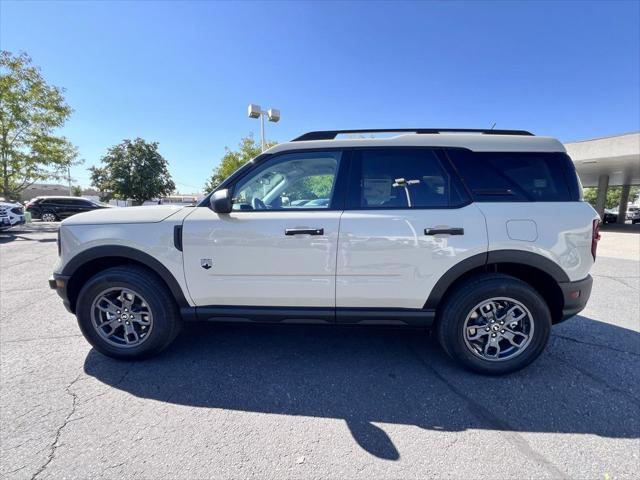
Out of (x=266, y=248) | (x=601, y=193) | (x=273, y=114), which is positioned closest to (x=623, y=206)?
(x=601, y=193)

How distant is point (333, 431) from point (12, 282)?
673 cm

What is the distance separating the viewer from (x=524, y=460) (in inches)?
73.9

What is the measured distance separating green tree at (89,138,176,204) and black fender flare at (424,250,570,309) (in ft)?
138

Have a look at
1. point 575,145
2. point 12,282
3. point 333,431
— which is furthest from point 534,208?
point 575,145

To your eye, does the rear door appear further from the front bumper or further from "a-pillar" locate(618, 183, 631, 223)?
"a-pillar" locate(618, 183, 631, 223)

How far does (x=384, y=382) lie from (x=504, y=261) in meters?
1.44

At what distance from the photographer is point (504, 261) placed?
2588 mm

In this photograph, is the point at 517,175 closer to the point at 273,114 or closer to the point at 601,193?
the point at 273,114

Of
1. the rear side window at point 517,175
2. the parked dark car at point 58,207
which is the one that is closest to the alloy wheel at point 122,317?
the rear side window at point 517,175

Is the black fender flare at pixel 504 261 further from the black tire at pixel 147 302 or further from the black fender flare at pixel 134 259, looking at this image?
the black tire at pixel 147 302

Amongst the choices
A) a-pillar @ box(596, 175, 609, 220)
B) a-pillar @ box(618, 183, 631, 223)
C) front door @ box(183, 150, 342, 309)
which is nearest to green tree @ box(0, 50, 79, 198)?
front door @ box(183, 150, 342, 309)

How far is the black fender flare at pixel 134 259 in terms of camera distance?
2.77m

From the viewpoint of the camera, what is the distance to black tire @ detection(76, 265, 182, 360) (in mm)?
2791

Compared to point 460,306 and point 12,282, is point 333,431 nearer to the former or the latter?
point 460,306
